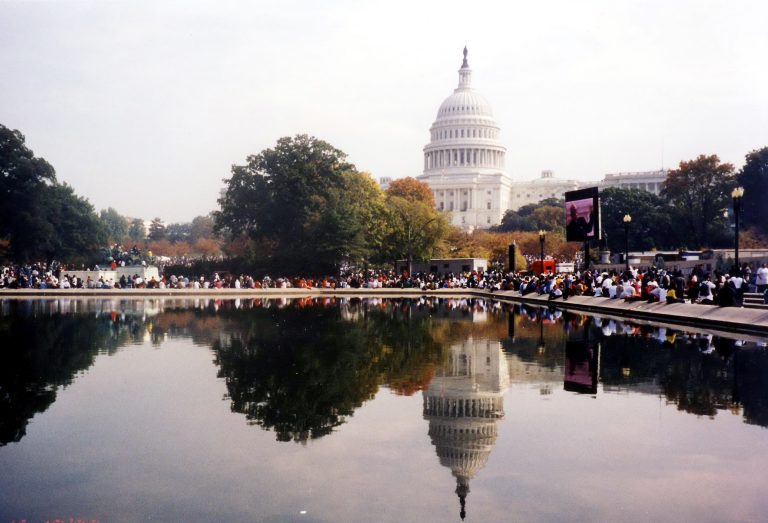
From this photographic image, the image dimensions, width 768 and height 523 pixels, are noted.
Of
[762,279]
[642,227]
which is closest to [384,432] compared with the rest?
[762,279]

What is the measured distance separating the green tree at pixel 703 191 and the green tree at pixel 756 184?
1.47 meters

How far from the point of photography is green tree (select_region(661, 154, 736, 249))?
84.4 m

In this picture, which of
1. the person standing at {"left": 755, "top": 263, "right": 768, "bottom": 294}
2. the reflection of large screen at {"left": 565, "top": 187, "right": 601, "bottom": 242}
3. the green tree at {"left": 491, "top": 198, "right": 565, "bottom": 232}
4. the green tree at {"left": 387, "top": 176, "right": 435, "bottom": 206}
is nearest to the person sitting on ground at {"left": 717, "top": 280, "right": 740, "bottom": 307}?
the person standing at {"left": 755, "top": 263, "right": 768, "bottom": 294}

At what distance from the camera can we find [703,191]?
8619 cm

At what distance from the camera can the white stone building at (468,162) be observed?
17212 centimetres

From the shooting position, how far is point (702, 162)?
277 ft

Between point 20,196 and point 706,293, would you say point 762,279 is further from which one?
point 20,196

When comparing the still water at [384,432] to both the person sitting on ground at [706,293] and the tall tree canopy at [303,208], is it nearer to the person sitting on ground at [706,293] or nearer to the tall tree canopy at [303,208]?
the person sitting on ground at [706,293]

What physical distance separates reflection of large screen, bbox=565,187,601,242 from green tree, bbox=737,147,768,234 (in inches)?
1756

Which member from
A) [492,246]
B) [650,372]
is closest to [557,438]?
[650,372]

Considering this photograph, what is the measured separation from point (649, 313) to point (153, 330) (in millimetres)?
16556

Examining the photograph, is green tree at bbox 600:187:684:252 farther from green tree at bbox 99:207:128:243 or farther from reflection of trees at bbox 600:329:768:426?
green tree at bbox 99:207:128:243

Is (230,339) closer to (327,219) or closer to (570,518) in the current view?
(570,518)

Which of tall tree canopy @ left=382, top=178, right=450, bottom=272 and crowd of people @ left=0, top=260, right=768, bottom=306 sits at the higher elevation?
tall tree canopy @ left=382, top=178, right=450, bottom=272
